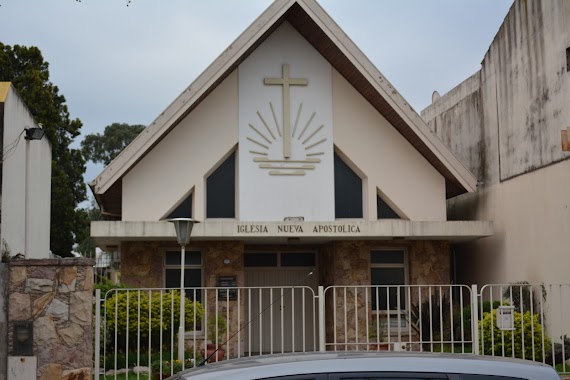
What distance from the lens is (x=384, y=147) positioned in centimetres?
2095

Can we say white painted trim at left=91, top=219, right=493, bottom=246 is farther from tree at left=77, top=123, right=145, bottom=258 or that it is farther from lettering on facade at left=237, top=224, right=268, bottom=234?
tree at left=77, top=123, right=145, bottom=258

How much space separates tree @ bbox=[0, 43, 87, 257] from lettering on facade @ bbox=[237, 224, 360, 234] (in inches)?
678

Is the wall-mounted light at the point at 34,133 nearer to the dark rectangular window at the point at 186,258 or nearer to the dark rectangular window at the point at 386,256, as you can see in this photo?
the dark rectangular window at the point at 186,258

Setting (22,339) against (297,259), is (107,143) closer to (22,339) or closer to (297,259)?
(297,259)

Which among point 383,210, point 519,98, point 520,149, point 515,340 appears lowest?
point 515,340

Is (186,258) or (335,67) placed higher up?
(335,67)

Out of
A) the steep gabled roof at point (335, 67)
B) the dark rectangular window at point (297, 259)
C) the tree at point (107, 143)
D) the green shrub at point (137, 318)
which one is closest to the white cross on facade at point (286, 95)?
the steep gabled roof at point (335, 67)

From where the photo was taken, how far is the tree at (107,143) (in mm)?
57938

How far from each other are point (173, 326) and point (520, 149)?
8.57 meters

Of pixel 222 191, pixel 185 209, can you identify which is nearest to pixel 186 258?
pixel 185 209

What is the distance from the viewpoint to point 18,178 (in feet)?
44.4

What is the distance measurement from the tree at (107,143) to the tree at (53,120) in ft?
66.9

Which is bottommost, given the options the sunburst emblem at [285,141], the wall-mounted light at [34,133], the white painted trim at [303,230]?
the white painted trim at [303,230]

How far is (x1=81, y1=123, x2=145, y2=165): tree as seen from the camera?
57938 millimetres
